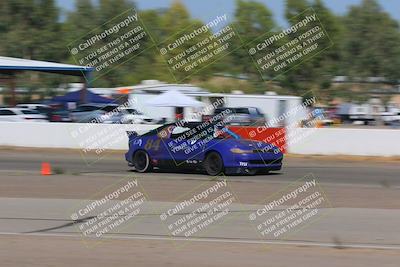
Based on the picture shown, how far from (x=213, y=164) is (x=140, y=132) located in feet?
30.1

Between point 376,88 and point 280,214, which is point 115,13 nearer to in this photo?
point 376,88

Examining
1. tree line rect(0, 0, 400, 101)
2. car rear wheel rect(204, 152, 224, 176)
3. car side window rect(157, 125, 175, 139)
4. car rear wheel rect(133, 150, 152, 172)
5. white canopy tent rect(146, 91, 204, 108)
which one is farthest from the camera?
tree line rect(0, 0, 400, 101)

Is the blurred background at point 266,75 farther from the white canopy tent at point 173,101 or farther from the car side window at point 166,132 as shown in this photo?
the car side window at point 166,132

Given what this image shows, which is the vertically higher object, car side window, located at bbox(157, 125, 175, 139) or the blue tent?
the blue tent

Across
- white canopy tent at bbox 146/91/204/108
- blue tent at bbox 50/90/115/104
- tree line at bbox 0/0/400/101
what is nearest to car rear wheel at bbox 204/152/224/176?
white canopy tent at bbox 146/91/204/108

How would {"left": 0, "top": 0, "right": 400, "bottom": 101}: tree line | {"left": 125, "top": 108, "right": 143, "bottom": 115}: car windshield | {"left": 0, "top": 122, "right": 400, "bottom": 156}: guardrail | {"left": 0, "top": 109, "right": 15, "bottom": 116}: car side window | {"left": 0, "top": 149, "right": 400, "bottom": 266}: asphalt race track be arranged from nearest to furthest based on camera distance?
{"left": 0, "top": 149, "right": 400, "bottom": 266}: asphalt race track → {"left": 0, "top": 122, "right": 400, "bottom": 156}: guardrail → {"left": 0, "top": 109, "right": 15, "bottom": 116}: car side window → {"left": 125, "top": 108, "right": 143, "bottom": 115}: car windshield → {"left": 0, "top": 0, "right": 400, "bottom": 101}: tree line

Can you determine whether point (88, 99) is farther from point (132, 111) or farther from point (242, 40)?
point (242, 40)

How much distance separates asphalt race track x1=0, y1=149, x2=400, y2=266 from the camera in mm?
7504

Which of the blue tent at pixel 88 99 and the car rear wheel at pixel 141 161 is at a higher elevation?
the blue tent at pixel 88 99

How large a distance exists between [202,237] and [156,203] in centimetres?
304

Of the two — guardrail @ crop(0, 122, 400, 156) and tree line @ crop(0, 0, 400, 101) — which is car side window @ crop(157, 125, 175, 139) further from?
tree line @ crop(0, 0, 400, 101)

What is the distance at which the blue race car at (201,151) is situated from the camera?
1595cm

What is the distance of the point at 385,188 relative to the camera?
A: 14.2 metres

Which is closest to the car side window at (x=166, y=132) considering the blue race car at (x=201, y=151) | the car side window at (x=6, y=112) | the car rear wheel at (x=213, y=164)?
the blue race car at (x=201, y=151)
